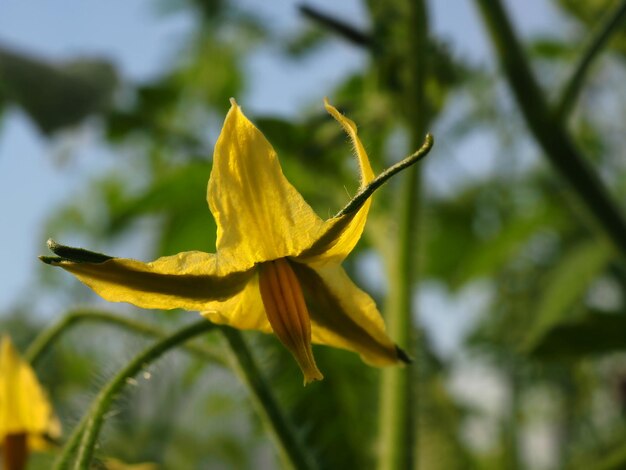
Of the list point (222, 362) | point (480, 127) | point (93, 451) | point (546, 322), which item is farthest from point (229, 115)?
point (480, 127)

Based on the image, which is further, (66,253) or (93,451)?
(93,451)

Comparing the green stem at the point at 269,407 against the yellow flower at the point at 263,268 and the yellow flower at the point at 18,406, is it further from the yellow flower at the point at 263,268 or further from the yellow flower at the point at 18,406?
the yellow flower at the point at 18,406

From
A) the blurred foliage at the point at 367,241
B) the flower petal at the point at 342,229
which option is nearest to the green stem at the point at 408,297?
the blurred foliage at the point at 367,241

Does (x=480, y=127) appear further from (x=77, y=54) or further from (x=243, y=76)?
(x=77, y=54)

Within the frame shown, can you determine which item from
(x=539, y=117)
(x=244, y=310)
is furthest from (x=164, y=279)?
(x=539, y=117)

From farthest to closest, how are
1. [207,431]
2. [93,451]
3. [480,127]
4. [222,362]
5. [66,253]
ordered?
[207,431], [480,127], [222,362], [93,451], [66,253]

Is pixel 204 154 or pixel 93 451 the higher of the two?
pixel 204 154

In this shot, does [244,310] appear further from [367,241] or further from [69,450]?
[367,241]
